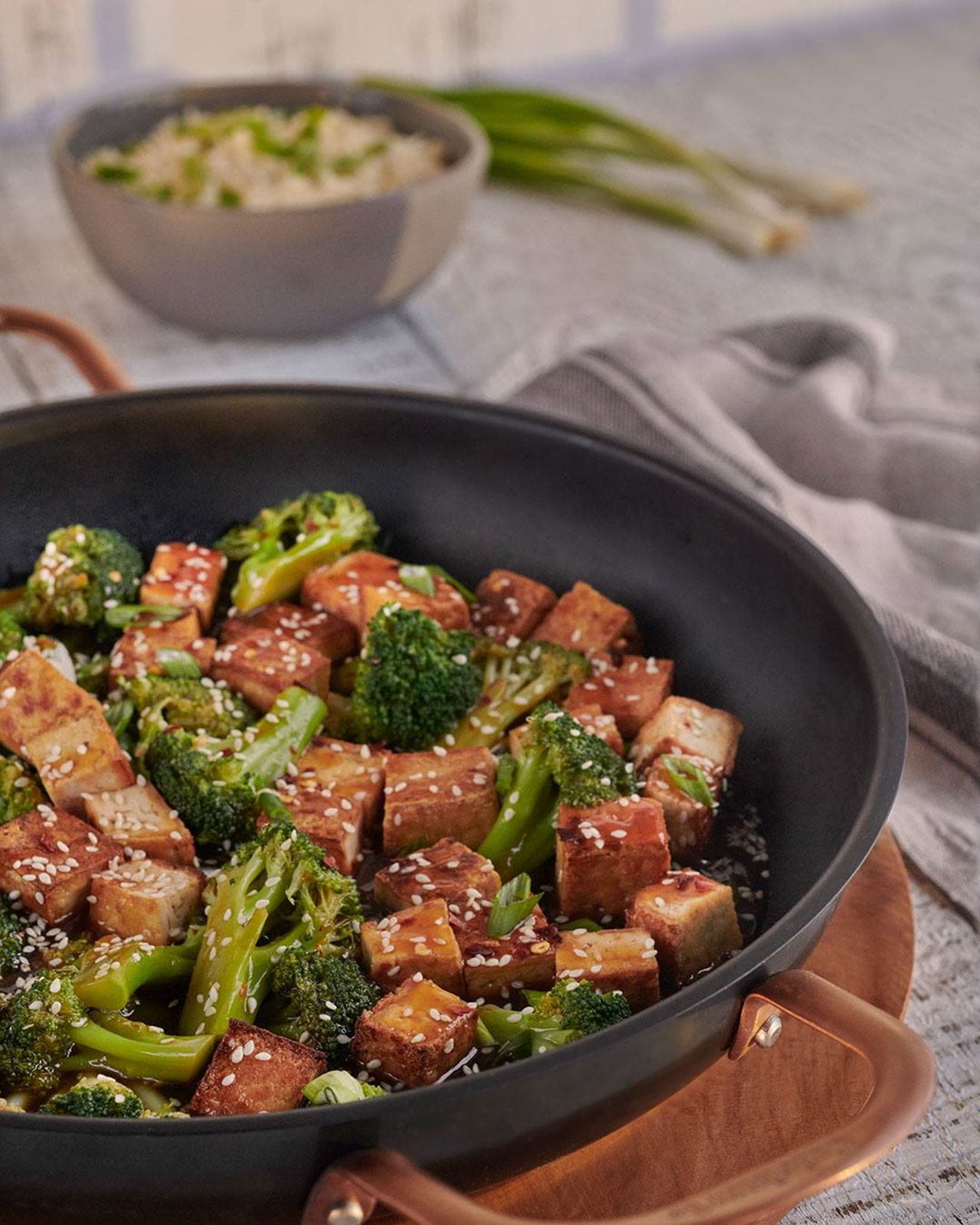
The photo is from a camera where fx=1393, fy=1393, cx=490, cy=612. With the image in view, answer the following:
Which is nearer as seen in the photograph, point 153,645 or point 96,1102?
point 96,1102

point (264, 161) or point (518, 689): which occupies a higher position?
point (264, 161)

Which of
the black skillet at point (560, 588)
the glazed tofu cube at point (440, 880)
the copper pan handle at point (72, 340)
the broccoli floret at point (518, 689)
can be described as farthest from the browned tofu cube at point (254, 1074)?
the copper pan handle at point (72, 340)

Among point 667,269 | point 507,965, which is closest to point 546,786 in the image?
point 507,965

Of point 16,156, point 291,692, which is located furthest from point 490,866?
point 16,156

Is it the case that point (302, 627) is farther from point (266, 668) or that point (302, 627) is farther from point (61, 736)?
point (61, 736)

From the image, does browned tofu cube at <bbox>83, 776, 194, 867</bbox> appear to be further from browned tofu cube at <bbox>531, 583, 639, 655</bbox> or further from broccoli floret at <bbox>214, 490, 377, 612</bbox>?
browned tofu cube at <bbox>531, 583, 639, 655</bbox>

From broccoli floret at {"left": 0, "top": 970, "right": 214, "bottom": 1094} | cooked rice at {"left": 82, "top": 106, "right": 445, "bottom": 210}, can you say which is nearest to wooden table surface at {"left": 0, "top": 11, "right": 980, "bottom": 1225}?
cooked rice at {"left": 82, "top": 106, "right": 445, "bottom": 210}

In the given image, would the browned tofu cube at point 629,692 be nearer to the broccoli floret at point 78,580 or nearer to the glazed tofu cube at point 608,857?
the glazed tofu cube at point 608,857
